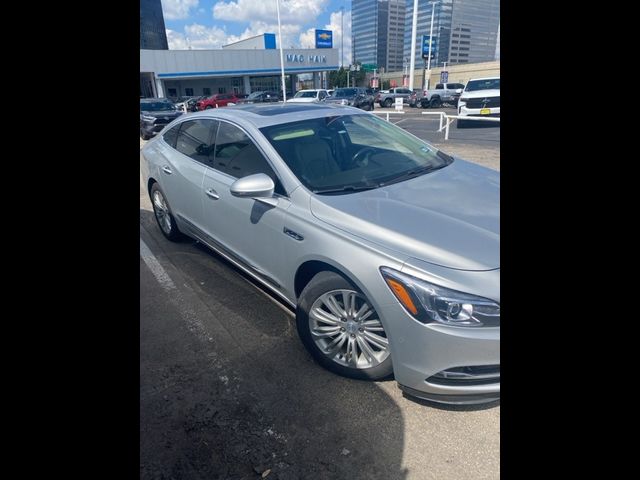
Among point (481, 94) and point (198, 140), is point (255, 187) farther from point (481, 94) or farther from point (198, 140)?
point (481, 94)

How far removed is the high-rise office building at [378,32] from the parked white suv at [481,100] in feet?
187

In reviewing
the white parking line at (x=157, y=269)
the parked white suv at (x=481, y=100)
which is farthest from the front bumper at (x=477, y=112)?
the white parking line at (x=157, y=269)

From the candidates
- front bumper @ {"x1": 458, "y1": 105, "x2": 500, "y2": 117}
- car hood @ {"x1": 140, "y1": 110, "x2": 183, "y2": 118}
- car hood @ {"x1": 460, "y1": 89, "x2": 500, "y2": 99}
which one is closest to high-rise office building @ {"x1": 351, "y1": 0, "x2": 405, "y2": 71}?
car hood @ {"x1": 460, "y1": 89, "x2": 500, "y2": 99}

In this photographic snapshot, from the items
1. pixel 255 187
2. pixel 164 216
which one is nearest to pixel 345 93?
pixel 164 216

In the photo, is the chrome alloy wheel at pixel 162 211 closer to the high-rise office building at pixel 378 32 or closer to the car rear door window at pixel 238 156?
the car rear door window at pixel 238 156

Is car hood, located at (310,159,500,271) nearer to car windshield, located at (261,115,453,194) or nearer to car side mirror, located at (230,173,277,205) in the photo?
car windshield, located at (261,115,453,194)

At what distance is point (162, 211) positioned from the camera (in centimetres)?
473

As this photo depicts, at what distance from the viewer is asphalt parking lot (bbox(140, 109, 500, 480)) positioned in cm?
191

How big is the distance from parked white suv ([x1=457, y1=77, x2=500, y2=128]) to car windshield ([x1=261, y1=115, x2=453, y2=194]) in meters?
13.2

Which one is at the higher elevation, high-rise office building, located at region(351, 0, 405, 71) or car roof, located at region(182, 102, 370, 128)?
Result: high-rise office building, located at region(351, 0, 405, 71)
